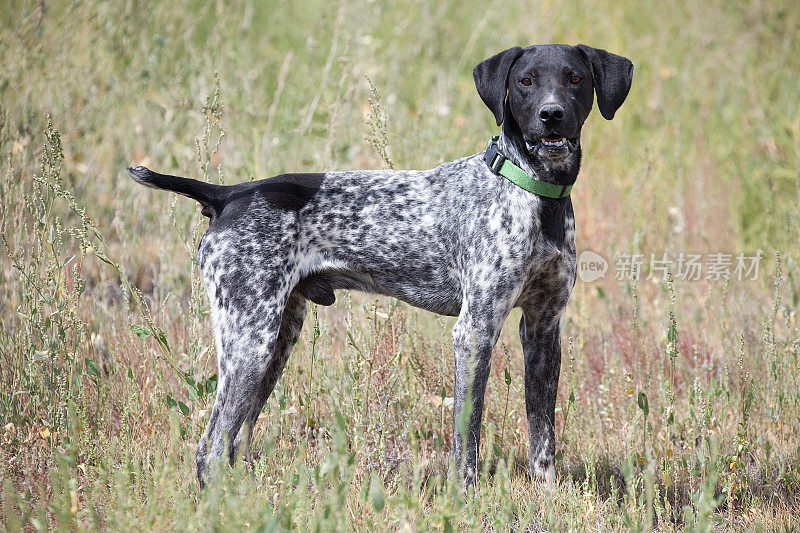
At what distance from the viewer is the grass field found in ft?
10.2

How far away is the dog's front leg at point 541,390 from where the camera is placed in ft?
11.8

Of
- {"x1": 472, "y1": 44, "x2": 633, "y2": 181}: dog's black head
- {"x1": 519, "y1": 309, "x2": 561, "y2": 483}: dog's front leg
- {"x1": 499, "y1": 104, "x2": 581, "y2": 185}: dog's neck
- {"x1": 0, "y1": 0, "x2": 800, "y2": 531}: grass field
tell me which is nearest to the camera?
{"x1": 0, "y1": 0, "x2": 800, "y2": 531}: grass field

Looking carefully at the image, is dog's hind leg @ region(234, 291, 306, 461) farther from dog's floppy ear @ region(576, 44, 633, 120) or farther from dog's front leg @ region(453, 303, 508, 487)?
dog's floppy ear @ region(576, 44, 633, 120)

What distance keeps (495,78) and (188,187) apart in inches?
56.2

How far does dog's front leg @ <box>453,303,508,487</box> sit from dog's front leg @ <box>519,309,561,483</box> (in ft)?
1.22

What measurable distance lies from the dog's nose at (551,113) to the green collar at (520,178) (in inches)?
9.9

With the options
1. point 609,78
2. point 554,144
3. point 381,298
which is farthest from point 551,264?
point 381,298

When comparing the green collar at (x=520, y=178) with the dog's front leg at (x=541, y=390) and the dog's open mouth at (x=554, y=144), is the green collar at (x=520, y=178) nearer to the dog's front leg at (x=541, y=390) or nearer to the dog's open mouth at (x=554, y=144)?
the dog's open mouth at (x=554, y=144)

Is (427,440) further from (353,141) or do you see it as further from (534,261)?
(353,141)

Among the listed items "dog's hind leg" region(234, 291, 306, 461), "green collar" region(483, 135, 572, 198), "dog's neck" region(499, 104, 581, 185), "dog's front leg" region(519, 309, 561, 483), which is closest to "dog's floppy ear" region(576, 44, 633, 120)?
"dog's neck" region(499, 104, 581, 185)

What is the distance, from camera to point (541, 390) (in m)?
3.65

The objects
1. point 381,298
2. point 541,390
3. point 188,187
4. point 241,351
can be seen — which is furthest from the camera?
point 381,298

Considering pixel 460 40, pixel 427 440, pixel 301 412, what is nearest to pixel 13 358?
pixel 301 412

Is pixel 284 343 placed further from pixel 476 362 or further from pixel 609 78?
pixel 609 78
